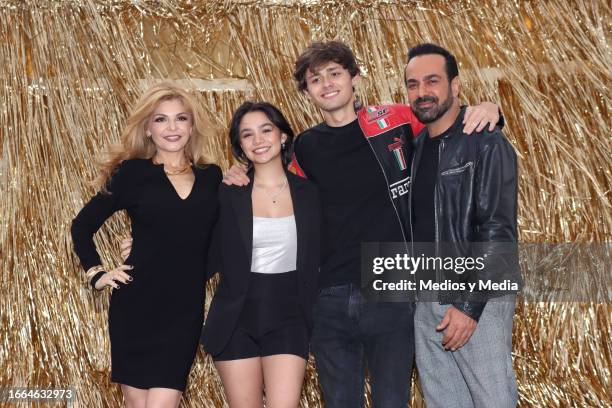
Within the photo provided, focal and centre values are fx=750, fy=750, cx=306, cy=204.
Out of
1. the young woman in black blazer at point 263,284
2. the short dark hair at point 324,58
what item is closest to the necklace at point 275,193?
the young woman in black blazer at point 263,284

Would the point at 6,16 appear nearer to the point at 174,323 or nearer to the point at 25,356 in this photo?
the point at 25,356

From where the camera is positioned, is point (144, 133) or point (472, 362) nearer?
point (472, 362)

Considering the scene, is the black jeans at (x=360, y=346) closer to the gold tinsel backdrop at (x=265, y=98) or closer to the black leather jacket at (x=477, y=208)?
the black leather jacket at (x=477, y=208)

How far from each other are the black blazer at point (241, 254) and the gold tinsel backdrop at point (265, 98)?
92 cm

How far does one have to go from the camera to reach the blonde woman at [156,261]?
2197 mm

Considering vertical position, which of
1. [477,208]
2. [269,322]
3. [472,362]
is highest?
[477,208]

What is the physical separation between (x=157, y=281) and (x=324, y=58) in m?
0.87

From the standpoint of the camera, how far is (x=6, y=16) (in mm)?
3197

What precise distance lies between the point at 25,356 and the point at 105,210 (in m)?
1.17

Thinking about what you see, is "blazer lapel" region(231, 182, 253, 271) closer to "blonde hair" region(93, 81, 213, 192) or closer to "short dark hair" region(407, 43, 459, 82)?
"blonde hair" region(93, 81, 213, 192)

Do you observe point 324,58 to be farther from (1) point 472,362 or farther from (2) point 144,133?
(1) point 472,362

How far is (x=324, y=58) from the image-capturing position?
7.86 feet

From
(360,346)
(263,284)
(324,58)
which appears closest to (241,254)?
(263,284)

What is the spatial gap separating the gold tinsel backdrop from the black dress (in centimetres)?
91
